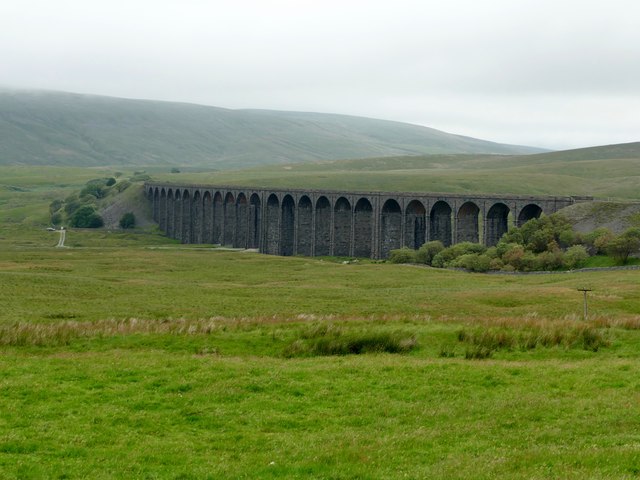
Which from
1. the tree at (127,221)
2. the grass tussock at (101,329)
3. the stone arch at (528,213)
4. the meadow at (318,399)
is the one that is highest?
the stone arch at (528,213)

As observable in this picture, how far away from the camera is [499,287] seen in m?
64.4

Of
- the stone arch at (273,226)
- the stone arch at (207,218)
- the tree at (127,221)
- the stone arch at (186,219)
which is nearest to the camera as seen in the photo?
the stone arch at (273,226)

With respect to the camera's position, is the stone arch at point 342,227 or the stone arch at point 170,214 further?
the stone arch at point 170,214

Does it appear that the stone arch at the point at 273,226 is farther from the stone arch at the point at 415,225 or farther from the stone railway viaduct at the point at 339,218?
the stone arch at the point at 415,225

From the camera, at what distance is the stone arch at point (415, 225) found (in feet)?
344

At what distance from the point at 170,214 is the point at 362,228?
68593 millimetres

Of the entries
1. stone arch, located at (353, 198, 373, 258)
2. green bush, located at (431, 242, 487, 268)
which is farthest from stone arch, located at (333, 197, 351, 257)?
green bush, located at (431, 242, 487, 268)

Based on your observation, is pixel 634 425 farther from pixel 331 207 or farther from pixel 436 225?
pixel 331 207

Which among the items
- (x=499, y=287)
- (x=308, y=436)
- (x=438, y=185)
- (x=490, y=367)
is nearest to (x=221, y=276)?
(x=499, y=287)

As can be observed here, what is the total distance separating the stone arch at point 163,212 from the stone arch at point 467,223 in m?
89.5

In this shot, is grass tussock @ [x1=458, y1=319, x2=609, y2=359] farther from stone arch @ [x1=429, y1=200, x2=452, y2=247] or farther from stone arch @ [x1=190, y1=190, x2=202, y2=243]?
stone arch @ [x1=190, y1=190, x2=202, y2=243]

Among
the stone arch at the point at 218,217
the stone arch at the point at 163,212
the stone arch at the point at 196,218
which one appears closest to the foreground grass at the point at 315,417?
the stone arch at the point at 218,217

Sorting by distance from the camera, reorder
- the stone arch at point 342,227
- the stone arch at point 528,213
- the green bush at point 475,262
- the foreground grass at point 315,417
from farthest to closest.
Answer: the stone arch at point 342,227 < the stone arch at point 528,213 < the green bush at point 475,262 < the foreground grass at point 315,417

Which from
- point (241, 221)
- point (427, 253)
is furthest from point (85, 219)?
point (427, 253)
